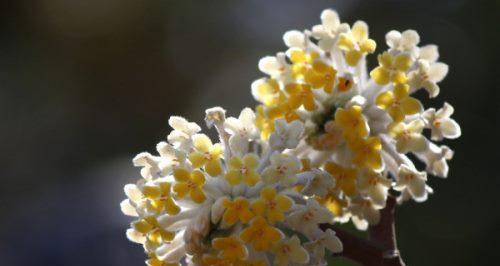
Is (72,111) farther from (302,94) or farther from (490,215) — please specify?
(302,94)

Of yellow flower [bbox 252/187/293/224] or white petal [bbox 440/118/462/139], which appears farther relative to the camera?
white petal [bbox 440/118/462/139]

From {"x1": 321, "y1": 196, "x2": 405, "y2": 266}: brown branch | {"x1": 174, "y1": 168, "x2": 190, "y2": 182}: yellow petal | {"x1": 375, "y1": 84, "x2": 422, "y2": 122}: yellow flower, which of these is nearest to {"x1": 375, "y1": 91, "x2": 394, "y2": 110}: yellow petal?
{"x1": 375, "y1": 84, "x2": 422, "y2": 122}: yellow flower

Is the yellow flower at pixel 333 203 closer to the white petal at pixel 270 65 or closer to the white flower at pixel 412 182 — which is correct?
the white flower at pixel 412 182

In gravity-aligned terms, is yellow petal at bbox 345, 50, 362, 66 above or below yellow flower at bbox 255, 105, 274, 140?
above

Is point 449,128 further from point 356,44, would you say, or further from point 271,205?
point 271,205

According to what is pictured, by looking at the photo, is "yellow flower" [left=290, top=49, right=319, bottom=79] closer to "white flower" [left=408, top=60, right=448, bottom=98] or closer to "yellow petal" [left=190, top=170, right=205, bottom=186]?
"white flower" [left=408, top=60, right=448, bottom=98]

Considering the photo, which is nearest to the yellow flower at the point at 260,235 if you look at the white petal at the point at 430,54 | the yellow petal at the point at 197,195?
the yellow petal at the point at 197,195
